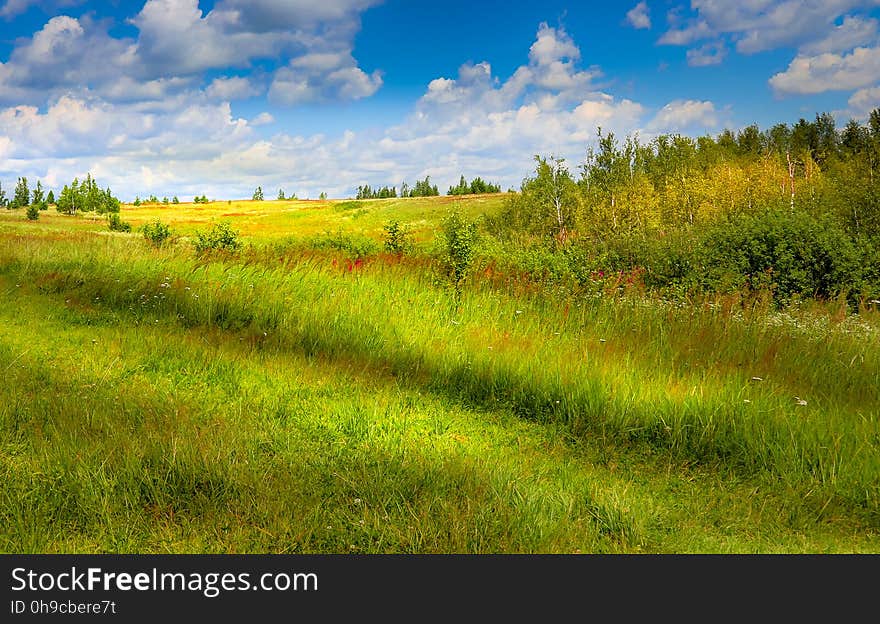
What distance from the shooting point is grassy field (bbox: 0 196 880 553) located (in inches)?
130

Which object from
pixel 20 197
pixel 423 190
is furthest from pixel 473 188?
pixel 20 197

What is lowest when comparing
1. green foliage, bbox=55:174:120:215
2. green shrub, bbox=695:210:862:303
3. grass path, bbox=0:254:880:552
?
grass path, bbox=0:254:880:552

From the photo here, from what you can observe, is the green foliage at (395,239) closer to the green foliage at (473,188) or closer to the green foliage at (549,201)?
the green foliage at (549,201)

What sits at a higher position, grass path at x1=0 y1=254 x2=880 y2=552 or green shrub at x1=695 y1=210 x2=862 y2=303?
green shrub at x1=695 y1=210 x2=862 y2=303

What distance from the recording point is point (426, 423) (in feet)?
16.1

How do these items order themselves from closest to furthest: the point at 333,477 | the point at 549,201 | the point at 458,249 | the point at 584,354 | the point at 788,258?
the point at 333,477 → the point at 584,354 → the point at 458,249 → the point at 788,258 → the point at 549,201

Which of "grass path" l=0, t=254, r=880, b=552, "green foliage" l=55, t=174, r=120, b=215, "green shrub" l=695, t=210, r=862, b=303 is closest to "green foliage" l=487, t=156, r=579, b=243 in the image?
"green shrub" l=695, t=210, r=862, b=303

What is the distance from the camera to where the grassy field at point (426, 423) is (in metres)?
3.30

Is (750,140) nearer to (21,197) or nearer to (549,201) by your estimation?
(549,201)

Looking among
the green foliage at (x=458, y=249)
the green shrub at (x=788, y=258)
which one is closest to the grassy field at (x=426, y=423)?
the green foliage at (x=458, y=249)

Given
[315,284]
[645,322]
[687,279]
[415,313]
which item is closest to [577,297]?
[645,322]

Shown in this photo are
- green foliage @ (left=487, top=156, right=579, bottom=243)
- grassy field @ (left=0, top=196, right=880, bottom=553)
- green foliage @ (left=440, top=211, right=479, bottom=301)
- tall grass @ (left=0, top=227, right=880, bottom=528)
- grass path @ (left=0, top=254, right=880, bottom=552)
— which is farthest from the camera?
green foliage @ (left=487, top=156, right=579, bottom=243)

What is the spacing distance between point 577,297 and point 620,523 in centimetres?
544

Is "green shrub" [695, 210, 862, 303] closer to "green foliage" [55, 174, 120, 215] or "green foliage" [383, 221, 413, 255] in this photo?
"green foliage" [383, 221, 413, 255]
